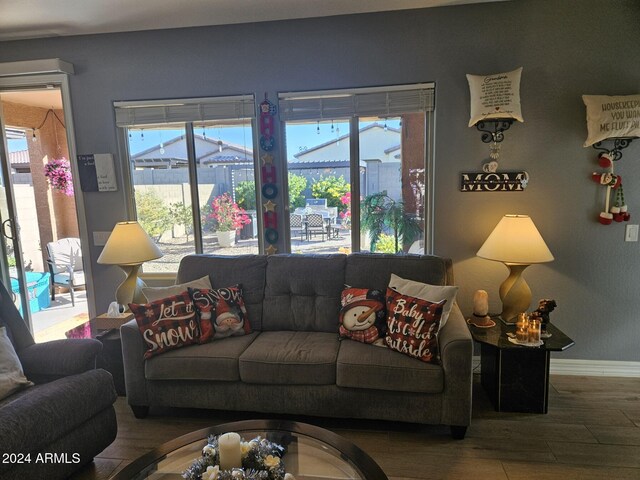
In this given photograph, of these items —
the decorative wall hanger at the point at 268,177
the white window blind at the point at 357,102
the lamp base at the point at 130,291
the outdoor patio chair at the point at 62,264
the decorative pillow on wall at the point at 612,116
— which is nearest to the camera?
the decorative pillow on wall at the point at 612,116

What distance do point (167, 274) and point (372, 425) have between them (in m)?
2.18

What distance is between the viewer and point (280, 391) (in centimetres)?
224

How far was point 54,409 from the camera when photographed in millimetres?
1733

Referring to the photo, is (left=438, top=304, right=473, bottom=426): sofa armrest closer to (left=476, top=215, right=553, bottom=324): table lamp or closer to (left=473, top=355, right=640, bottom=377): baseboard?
(left=476, top=215, right=553, bottom=324): table lamp

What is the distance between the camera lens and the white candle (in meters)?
1.37

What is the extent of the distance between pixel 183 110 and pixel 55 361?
206 centimetres

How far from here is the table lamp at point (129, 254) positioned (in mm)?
2680

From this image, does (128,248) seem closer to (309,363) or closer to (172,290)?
(172,290)

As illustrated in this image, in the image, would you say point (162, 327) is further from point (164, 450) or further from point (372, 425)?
point (372, 425)

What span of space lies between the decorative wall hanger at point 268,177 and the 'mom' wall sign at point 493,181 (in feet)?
4.81

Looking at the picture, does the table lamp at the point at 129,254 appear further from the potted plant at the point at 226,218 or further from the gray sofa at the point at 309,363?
the potted plant at the point at 226,218

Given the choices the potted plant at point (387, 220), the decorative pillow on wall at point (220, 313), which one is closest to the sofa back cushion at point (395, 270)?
the potted plant at point (387, 220)

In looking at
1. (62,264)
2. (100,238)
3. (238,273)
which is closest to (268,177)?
(238,273)

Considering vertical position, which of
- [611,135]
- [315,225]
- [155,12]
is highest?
[155,12]
